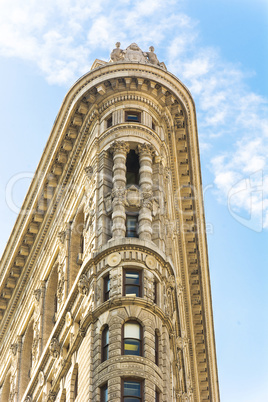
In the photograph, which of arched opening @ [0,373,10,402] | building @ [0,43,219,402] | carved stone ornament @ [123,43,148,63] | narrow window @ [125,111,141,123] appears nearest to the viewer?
building @ [0,43,219,402]

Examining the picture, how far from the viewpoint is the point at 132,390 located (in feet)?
166

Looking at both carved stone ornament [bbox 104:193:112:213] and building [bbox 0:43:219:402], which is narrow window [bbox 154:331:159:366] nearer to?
building [bbox 0:43:219:402]

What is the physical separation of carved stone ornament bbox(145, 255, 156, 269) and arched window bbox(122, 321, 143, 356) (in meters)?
3.75

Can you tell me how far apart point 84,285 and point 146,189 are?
269 inches

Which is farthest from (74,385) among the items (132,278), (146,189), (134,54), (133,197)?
(134,54)

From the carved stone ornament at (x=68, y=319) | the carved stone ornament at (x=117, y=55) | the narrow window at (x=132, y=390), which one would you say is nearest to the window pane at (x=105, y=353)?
the narrow window at (x=132, y=390)

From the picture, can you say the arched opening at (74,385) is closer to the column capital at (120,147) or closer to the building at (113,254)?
the building at (113,254)

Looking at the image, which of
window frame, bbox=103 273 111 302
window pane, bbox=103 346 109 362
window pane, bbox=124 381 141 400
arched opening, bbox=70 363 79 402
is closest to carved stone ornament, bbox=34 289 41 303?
window frame, bbox=103 273 111 302

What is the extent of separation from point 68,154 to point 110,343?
20552 millimetres

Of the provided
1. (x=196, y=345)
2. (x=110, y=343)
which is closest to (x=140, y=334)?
(x=110, y=343)

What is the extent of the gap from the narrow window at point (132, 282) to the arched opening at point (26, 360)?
50.3ft

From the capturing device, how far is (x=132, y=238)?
56.7 metres

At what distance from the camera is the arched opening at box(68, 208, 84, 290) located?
62.4 m

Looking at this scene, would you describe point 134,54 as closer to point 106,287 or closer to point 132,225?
point 132,225
